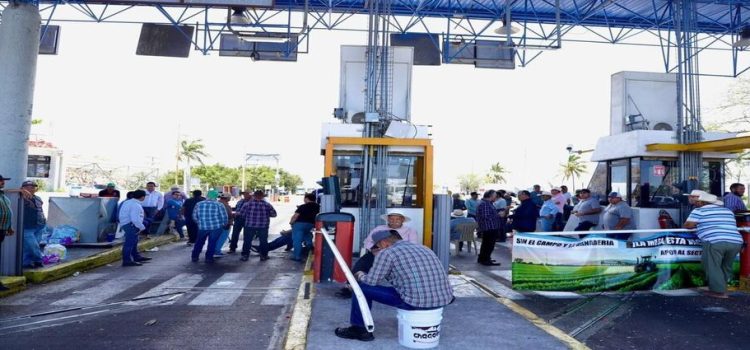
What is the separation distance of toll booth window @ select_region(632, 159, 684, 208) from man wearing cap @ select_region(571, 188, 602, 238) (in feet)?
2.52

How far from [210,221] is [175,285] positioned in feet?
8.27

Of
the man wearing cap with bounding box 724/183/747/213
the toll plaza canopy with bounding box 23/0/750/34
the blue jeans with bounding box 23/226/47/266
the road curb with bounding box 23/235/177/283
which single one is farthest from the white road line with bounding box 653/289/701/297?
the toll plaza canopy with bounding box 23/0/750/34

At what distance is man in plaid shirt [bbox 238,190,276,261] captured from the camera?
11812 mm

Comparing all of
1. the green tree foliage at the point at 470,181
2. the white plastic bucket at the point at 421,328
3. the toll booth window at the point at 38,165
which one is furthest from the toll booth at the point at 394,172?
the green tree foliage at the point at 470,181

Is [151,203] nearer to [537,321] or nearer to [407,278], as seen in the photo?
[537,321]

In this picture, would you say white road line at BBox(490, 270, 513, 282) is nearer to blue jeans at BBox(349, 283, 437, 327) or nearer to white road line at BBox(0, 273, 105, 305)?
blue jeans at BBox(349, 283, 437, 327)

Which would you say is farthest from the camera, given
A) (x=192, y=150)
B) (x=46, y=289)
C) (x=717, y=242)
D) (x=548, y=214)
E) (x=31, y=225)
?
(x=192, y=150)

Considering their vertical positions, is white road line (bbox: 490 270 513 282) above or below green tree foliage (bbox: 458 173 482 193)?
below

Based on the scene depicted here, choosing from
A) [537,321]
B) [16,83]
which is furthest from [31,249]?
[537,321]

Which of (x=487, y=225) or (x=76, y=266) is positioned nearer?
(x=76, y=266)

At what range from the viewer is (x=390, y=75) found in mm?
11570

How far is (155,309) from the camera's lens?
7.02 m

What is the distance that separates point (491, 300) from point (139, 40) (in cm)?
1425

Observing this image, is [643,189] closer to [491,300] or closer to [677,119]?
[677,119]
